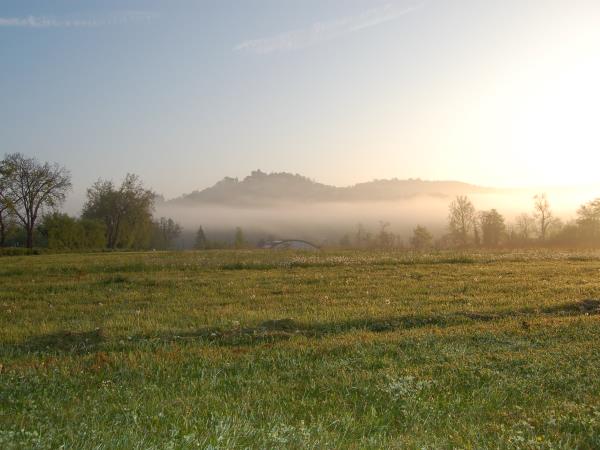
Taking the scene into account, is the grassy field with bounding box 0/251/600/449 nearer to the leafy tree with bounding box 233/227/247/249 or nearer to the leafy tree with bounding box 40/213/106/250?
the leafy tree with bounding box 40/213/106/250

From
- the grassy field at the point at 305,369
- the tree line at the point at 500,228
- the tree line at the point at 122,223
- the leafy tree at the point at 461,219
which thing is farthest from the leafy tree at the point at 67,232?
the grassy field at the point at 305,369

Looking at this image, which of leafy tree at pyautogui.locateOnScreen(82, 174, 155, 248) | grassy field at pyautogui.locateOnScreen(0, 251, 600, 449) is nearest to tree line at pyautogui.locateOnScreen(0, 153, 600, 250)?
leafy tree at pyautogui.locateOnScreen(82, 174, 155, 248)

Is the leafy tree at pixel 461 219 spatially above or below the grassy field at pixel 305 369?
above

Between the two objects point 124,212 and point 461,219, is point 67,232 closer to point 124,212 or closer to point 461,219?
point 124,212

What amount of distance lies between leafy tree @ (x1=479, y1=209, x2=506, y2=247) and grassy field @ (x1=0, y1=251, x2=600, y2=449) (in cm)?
8051

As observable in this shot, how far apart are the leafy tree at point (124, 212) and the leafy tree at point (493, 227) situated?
209ft

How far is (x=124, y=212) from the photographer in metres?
106

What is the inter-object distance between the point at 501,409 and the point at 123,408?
5063 mm

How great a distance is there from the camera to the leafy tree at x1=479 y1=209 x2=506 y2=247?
320ft

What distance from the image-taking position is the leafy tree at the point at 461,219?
106688 millimetres

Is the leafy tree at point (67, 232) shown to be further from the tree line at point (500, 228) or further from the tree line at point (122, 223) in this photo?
the tree line at point (500, 228)

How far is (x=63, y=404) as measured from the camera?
7.44m

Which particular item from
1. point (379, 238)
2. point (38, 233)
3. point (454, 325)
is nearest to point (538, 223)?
point (379, 238)

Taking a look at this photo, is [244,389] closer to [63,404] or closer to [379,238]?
[63,404]
